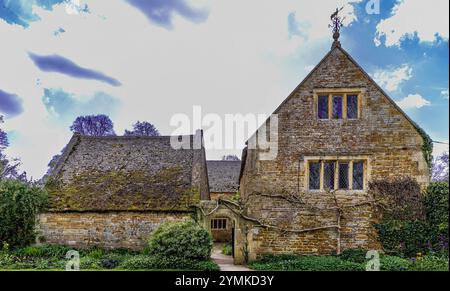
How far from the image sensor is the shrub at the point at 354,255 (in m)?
15.8

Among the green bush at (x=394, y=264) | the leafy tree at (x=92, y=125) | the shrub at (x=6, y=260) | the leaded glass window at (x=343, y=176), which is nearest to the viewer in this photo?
the green bush at (x=394, y=264)

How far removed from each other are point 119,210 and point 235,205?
19.2 feet

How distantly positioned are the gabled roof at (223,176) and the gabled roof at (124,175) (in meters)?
14.5

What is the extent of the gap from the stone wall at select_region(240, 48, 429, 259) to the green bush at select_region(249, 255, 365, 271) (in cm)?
51

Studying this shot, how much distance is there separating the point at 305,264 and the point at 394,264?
3353 mm

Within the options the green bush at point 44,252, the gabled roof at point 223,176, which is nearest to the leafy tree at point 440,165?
the gabled roof at point 223,176

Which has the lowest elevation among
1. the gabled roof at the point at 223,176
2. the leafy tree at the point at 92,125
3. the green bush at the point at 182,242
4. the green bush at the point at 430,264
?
A: the green bush at the point at 430,264

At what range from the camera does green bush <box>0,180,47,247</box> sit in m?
18.0

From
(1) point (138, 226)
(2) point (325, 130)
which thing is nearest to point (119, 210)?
(1) point (138, 226)

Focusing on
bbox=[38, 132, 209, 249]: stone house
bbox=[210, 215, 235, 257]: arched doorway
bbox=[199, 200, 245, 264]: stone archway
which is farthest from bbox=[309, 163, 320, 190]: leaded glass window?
bbox=[210, 215, 235, 257]: arched doorway

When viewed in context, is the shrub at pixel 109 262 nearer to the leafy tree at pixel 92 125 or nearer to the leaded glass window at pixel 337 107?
the leaded glass window at pixel 337 107

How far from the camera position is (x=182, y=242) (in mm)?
15117
